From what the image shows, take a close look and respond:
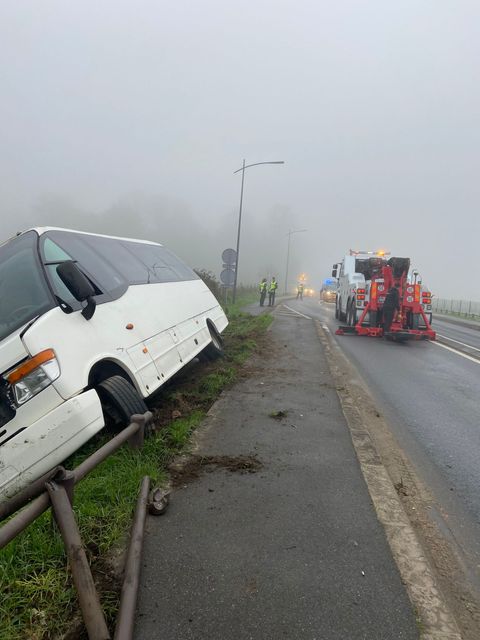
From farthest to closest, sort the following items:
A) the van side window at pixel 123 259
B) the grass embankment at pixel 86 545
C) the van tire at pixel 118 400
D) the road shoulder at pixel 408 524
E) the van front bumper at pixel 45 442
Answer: the van side window at pixel 123 259, the van tire at pixel 118 400, the van front bumper at pixel 45 442, the road shoulder at pixel 408 524, the grass embankment at pixel 86 545

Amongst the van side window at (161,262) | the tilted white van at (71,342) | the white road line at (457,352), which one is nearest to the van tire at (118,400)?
the tilted white van at (71,342)

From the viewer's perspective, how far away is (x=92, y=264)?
4.45 metres

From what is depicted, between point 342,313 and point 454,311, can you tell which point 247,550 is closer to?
point 342,313

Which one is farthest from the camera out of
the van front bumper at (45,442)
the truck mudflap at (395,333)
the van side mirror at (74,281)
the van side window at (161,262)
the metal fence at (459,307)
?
the metal fence at (459,307)

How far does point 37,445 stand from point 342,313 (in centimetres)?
1685

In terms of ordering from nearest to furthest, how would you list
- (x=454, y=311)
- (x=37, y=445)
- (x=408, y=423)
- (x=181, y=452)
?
(x=37, y=445) < (x=181, y=452) < (x=408, y=423) < (x=454, y=311)

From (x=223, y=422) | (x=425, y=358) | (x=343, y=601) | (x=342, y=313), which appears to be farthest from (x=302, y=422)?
(x=342, y=313)

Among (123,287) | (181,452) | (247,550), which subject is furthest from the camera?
(123,287)

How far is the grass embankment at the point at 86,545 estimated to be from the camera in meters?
1.93

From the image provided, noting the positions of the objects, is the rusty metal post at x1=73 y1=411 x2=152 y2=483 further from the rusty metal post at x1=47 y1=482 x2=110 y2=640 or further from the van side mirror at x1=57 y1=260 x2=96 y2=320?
the van side mirror at x1=57 y1=260 x2=96 y2=320

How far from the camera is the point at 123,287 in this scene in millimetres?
4645

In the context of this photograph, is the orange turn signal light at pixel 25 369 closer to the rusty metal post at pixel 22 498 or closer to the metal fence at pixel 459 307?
the rusty metal post at pixel 22 498

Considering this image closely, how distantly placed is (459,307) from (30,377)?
39147 millimetres

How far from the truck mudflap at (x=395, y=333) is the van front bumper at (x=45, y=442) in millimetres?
10991
